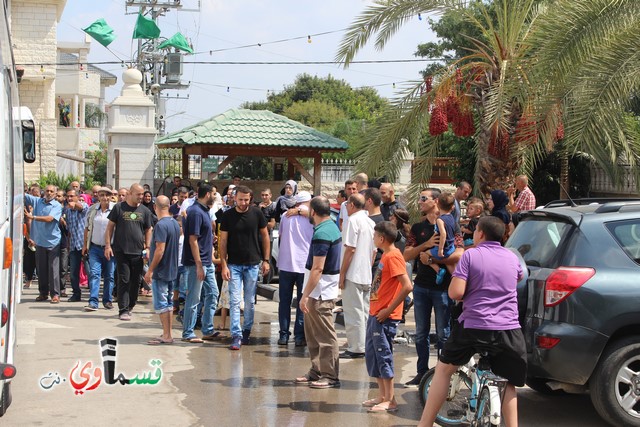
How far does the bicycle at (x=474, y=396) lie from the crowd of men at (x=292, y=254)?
263 millimetres

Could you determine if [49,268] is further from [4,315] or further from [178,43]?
[178,43]

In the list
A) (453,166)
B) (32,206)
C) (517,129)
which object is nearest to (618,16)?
(517,129)

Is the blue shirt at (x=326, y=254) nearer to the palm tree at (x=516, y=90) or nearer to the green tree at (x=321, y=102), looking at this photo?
the palm tree at (x=516, y=90)

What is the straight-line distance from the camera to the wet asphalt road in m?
7.30

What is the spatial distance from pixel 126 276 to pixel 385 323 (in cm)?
611

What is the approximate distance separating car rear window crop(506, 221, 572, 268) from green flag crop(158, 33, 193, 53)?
44.4 metres

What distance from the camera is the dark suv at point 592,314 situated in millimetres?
6723

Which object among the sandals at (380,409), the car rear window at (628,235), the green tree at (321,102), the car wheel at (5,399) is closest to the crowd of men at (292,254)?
the sandals at (380,409)

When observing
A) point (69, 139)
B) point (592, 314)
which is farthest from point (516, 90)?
point (69, 139)

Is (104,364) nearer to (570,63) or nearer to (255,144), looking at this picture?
(570,63)

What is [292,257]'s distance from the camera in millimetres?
10625

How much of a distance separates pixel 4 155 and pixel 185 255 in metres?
4.40

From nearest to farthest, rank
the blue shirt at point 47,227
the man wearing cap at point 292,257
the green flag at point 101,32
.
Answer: the man wearing cap at point 292,257
the blue shirt at point 47,227
the green flag at point 101,32

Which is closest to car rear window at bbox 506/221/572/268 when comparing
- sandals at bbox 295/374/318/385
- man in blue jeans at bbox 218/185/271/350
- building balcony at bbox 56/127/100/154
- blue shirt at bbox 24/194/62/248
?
sandals at bbox 295/374/318/385
